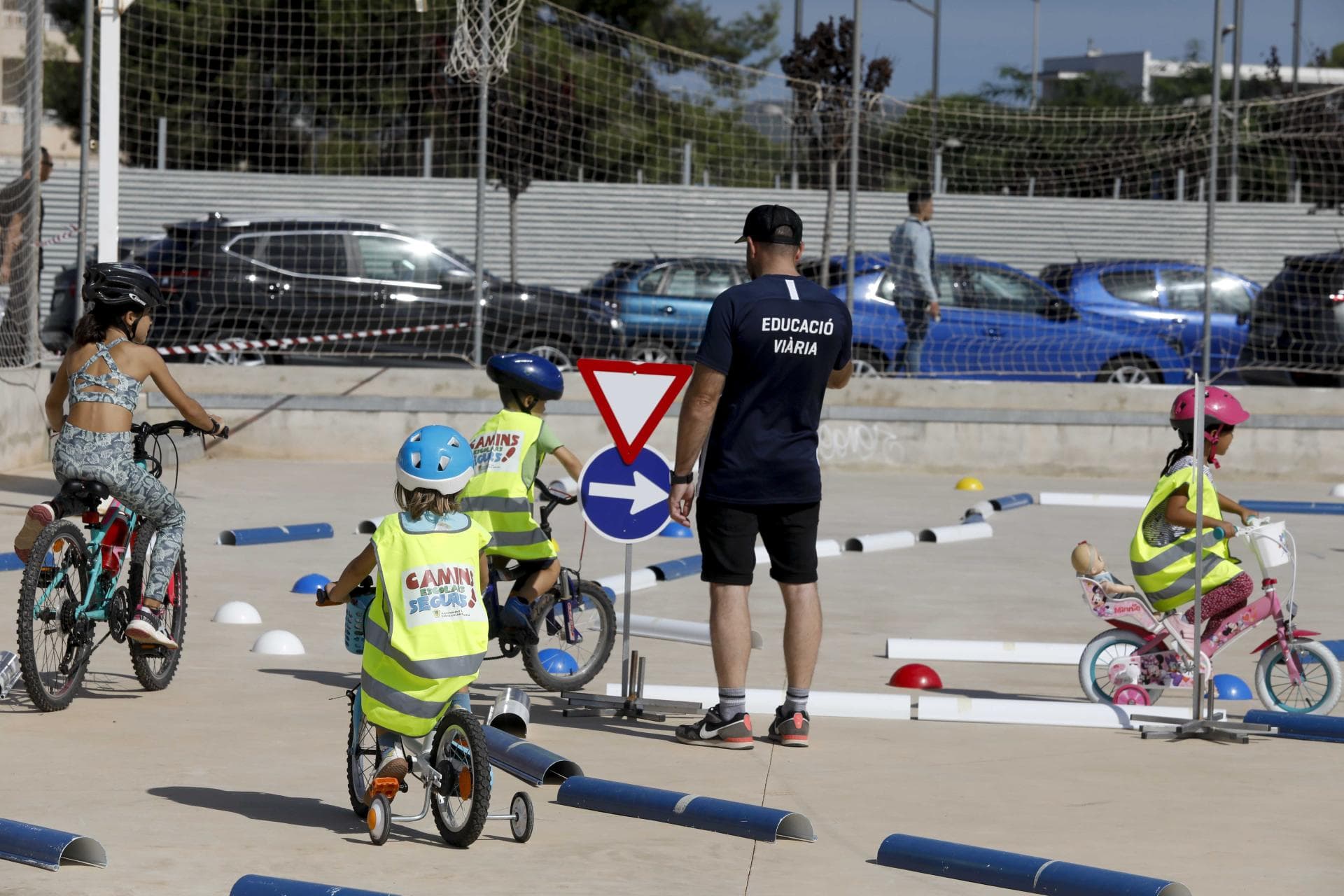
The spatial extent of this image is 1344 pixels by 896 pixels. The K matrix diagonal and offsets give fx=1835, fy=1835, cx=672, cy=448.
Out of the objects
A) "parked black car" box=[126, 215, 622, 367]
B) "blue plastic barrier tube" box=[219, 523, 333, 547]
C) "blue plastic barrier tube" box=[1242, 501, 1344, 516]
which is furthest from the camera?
"parked black car" box=[126, 215, 622, 367]

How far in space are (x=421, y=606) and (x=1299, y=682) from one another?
12.4 feet

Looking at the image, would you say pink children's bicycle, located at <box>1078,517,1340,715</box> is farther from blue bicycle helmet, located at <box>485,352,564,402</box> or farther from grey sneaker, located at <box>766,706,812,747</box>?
blue bicycle helmet, located at <box>485,352,564,402</box>

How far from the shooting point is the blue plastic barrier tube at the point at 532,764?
536 cm

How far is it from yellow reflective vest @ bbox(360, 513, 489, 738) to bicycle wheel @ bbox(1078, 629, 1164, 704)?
3.08 m

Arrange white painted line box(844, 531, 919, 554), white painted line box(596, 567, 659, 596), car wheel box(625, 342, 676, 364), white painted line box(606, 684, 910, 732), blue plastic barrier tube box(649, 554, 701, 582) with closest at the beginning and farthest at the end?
1. white painted line box(606, 684, 910, 732)
2. white painted line box(596, 567, 659, 596)
3. blue plastic barrier tube box(649, 554, 701, 582)
4. white painted line box(844, 531, 919, 554)
5. car wheel box(625, 342, 676, 364)

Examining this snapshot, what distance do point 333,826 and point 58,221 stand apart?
68.8 ft

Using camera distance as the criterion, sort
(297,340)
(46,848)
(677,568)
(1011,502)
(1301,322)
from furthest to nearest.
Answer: (1301,322), (297,340), (1011,502), (677,568), (46,848)

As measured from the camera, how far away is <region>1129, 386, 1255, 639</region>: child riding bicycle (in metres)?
7.02

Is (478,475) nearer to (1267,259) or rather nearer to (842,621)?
(842,621)

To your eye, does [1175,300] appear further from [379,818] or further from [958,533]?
[379,818]

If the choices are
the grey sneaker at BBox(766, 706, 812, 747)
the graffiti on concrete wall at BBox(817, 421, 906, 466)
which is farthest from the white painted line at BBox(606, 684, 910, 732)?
the graffiti on concrete wall at BBox(817, 421, 906, 466)

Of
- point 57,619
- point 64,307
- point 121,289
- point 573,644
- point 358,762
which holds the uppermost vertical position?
point 121,289

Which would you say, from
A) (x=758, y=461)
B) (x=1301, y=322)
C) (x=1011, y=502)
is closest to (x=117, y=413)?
(x=758, y=461)

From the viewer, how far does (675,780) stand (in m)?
5.61
